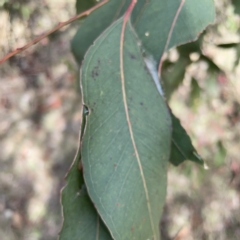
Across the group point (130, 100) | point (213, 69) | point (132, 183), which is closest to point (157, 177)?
point (132, 183)

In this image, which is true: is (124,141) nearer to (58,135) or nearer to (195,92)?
(195,92)

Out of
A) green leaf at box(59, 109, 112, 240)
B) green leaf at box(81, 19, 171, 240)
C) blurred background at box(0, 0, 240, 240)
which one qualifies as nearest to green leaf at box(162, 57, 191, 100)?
blurred background at box(0, 0, 240, 240)

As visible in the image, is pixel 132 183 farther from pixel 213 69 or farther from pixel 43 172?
pixel 43 172

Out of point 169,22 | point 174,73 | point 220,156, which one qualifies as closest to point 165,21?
point 169,22

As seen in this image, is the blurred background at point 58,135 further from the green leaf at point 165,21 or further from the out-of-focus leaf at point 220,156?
the green leaf at point 165,21

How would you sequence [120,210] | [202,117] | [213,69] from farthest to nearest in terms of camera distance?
[202,117]
[213,69]
[120,210]

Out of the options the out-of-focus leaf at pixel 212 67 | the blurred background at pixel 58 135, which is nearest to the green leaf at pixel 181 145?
the out-of-focus leaf at pixel 212 67
